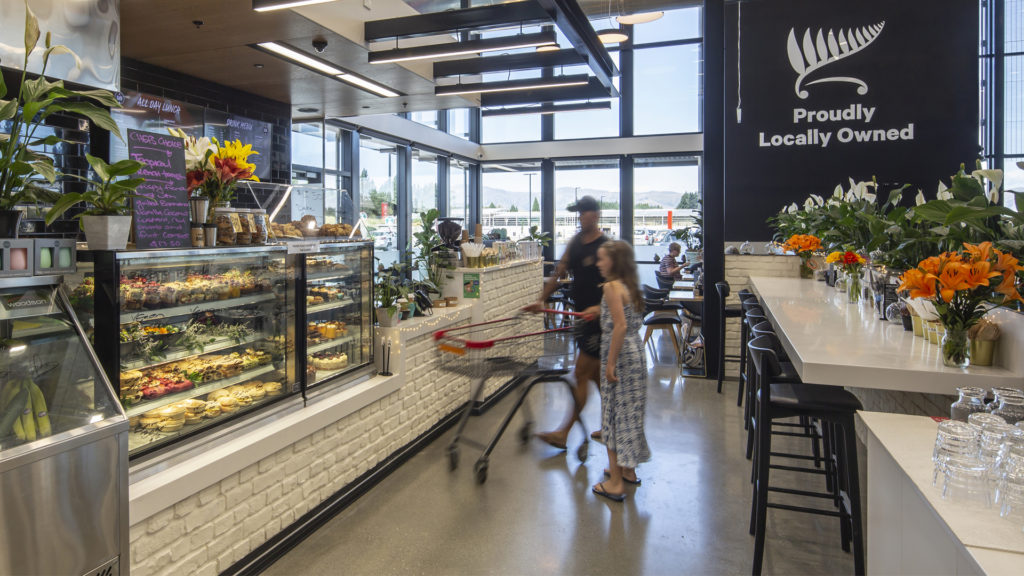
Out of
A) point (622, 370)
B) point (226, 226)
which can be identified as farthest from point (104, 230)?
point (622, 370)

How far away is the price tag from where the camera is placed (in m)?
3.16

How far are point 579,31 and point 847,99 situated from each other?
11.2ft

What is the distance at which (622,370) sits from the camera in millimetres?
3674

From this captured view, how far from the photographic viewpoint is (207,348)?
115 inches

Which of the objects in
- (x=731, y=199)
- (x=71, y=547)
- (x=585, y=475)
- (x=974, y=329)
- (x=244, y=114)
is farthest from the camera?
(x=731, y=199)

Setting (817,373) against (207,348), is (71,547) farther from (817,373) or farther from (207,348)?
(817,373)

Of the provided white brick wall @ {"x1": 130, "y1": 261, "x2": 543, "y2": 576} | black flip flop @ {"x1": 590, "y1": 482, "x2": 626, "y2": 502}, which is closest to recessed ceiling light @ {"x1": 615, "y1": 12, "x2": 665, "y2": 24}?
white brick wall @ {"x1": 130, "y1": 261, "x2": 543, "y2": 576}

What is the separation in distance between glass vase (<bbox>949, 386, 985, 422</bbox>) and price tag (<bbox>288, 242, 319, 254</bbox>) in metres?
2.86

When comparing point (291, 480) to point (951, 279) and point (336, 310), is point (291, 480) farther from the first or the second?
point (951, 279)

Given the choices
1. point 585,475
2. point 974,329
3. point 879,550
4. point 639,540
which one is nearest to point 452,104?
point 585,475

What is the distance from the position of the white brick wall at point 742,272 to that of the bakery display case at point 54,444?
6.07 m

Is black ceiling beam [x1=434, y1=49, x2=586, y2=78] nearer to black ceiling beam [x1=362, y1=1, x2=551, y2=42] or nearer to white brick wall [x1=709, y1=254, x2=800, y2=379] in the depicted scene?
black ceiling beam [x1=362, y1=1, x2=551, y2=42]

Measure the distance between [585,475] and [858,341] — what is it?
1.95 meters

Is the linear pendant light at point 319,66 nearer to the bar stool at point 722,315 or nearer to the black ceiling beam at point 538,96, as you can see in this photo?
the black ceiling beam at point 538,96
